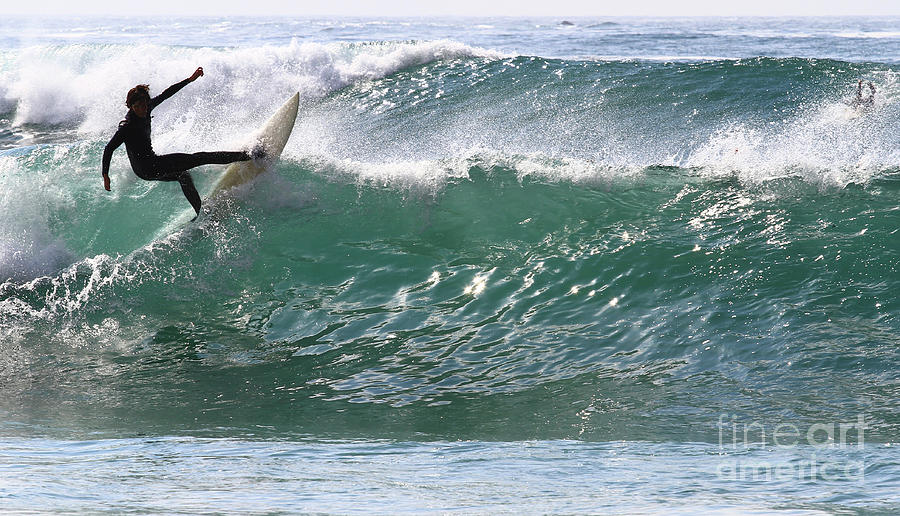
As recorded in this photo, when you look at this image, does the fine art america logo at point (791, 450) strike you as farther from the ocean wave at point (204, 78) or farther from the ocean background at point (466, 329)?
the ocean wave at point (204, 78)

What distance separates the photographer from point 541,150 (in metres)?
11.6

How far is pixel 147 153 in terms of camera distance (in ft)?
23.2

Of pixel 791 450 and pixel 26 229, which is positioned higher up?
pixel 26 229

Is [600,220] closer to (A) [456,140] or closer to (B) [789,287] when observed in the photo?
(B) [789,287]

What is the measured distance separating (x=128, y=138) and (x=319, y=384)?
2896mm

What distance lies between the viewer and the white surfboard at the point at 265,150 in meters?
8.47

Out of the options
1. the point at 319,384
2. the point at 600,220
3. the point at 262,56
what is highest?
the point at 262,56

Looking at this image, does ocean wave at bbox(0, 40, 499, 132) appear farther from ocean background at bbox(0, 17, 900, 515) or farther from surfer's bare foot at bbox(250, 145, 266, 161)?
surfer's bare foot at bbox(250, 145, 266, 161)

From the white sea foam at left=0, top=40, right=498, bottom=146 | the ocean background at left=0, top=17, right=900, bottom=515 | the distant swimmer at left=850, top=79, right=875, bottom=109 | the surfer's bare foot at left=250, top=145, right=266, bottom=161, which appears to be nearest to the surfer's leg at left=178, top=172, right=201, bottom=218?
the ocean background at left=0, top=17, right=900, bottom=515

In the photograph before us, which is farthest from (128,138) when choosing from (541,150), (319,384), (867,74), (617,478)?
(867,74)

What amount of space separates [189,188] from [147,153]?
59cm

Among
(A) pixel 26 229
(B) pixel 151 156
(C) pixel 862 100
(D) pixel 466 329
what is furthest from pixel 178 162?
(C) pixel 862 100

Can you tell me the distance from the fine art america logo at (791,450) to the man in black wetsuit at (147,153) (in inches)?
190

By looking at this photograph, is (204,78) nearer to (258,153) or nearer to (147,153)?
(258,153)
